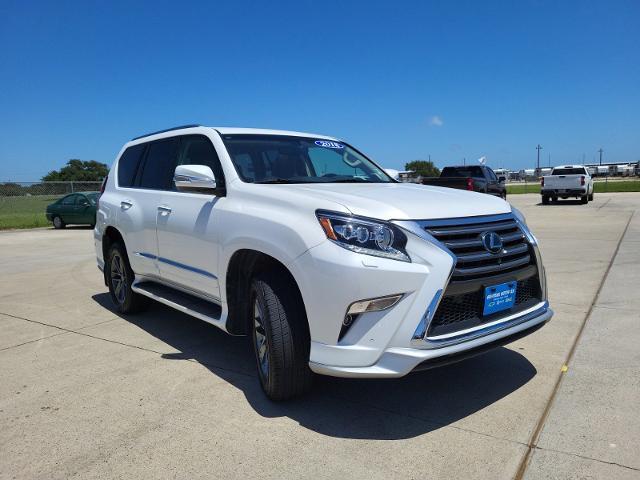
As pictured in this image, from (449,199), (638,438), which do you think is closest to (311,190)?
(449,199)

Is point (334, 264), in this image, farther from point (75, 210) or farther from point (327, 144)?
point (75, 210)

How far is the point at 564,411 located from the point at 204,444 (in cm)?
213

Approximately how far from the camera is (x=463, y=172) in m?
20.1

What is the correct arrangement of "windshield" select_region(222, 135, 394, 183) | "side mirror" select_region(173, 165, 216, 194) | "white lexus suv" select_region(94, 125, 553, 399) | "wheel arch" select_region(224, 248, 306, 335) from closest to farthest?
"white lexus suv" select_region(94, 125, 553, 399), "wheel arch" select_region(224, 248, 306, 335), "side mirror" select_region(173, 165, 216, 194), "windshield" select_region(222, 135, 394, 183)

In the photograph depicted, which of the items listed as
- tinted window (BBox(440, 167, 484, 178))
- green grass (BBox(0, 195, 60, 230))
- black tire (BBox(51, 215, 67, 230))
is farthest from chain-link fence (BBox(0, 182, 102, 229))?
tinted window (BBox(440, 167, 484, 178))

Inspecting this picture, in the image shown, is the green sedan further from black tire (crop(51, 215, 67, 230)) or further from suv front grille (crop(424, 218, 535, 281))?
suv front grille (crop(424, 218, 535, 281))

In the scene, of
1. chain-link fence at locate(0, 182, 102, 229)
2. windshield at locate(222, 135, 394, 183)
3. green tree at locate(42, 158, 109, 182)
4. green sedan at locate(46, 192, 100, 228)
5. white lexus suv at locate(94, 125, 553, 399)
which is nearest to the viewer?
white lexus suv at locate(94, 125, 553, 399)

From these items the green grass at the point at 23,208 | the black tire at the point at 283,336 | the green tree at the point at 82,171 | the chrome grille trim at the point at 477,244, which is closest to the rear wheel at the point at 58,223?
the green grass at the point at 23,208

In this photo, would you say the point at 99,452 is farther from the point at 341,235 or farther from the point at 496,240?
the point at 496,240

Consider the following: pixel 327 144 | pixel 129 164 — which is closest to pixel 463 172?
pixel 327 144

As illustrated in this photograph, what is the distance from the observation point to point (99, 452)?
2840mm

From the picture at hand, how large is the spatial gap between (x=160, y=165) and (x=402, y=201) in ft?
9.05

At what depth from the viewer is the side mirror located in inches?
145

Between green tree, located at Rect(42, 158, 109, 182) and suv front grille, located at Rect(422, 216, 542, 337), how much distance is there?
87.5 metres
